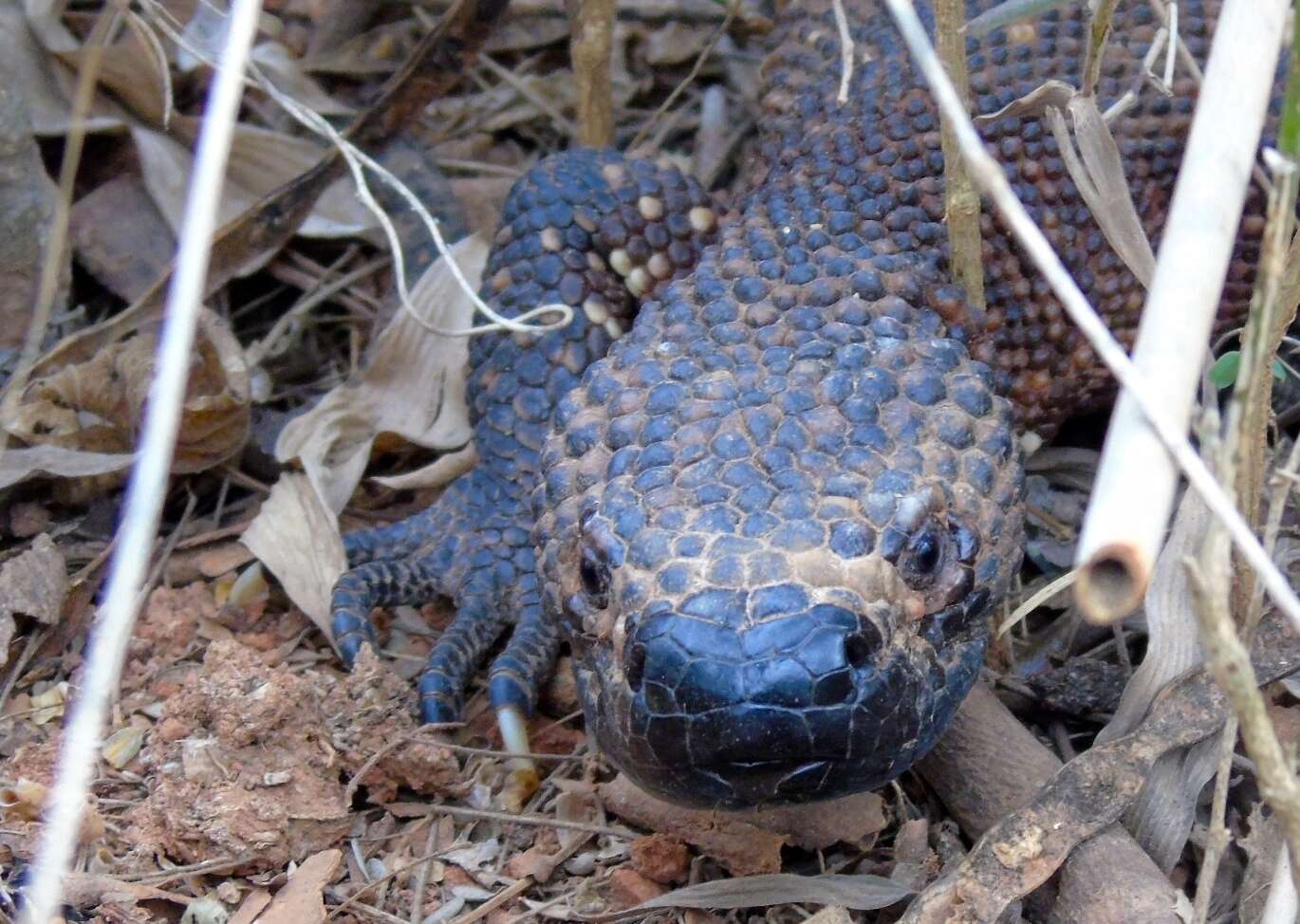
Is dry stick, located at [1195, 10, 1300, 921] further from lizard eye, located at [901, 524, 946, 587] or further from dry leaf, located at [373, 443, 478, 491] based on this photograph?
dry leaf, located at [373, 443, 478, 491]

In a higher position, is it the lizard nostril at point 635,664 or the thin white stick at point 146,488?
the thin white stick at point 146,488

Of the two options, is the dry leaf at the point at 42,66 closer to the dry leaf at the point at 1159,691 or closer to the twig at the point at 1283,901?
the dry leaf at the point at 1159,691

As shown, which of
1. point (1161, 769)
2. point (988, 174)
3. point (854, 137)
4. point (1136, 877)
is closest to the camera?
point (988, 174)

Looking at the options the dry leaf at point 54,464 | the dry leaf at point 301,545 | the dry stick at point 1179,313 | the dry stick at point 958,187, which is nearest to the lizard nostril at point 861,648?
the dry stick at point 1179,313

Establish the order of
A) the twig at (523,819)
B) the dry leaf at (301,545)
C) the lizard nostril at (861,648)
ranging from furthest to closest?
the dry leaf at (301,545), the twig at (523,819), the lizard nostril at (861,648)

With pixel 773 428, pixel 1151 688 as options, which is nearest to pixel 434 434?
pixel 773 428

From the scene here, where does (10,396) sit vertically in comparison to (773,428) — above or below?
below

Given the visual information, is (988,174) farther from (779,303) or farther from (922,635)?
(779,303)
